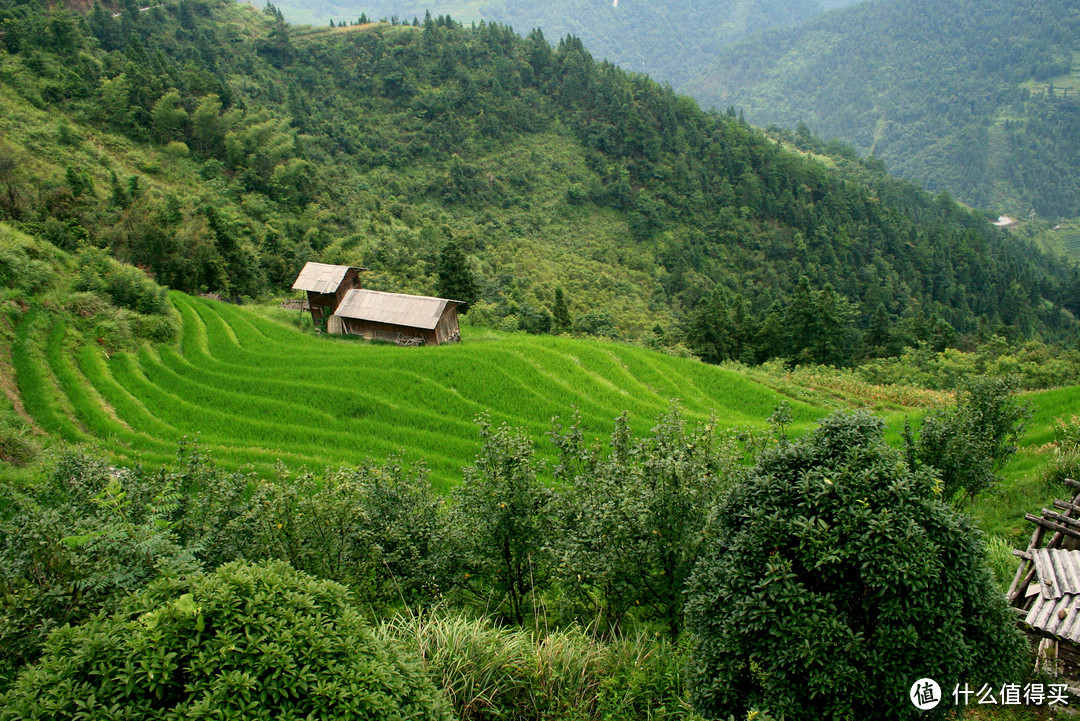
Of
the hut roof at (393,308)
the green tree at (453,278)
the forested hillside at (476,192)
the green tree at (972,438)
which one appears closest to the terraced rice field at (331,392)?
the hut roof at (393,308)

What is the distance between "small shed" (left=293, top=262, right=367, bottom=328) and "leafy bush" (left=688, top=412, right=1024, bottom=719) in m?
25.8

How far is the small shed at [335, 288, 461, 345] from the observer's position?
2745 centimetres

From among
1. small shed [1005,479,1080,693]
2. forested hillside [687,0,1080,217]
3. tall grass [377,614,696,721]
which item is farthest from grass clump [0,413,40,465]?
forested hillside [687,0,1080,217]

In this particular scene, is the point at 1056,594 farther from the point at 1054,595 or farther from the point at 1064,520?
the point at 1064,520

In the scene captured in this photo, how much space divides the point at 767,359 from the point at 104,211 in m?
39.5

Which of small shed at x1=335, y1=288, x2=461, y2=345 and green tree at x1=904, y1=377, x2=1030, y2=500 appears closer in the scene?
green tree at x1=904, y1=377, x2=1030, y2=500

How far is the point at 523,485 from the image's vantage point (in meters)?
8.94

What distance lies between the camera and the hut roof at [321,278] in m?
28.8

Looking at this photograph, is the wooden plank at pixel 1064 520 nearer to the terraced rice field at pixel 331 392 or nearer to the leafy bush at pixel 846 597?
the leafy bush at pixel 846 597

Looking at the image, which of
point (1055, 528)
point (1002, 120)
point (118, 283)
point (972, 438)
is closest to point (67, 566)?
point (1055, 528)

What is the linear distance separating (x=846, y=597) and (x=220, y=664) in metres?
5.46

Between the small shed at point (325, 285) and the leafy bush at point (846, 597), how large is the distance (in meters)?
25.8

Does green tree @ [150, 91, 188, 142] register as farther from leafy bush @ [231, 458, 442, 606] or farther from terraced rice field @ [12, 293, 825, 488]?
leafy bush @ [231, 458, 442, 606]

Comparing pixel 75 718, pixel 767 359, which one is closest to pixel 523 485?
pixel 75 718
